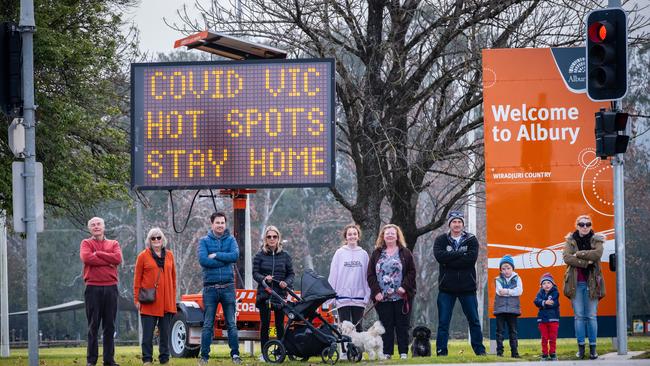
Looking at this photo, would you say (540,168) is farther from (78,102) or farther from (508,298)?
(78,102)

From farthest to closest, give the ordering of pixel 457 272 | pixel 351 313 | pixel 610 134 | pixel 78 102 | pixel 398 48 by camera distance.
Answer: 1. pixel 78 102
2. pixel 398 48
3. pixel 351 313
4. pixel 457 272
5. pixel 610 134

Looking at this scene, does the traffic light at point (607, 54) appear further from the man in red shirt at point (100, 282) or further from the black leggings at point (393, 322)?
the man in red shirt at point (100, 282)

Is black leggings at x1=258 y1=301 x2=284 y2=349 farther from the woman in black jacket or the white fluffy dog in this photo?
the white fluffy dog

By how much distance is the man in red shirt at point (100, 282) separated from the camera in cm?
1655

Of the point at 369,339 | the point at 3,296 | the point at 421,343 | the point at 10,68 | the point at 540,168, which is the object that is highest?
the point at 10,68

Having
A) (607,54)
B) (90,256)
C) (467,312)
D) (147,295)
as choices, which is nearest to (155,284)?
(147,295)

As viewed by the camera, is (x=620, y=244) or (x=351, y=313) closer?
(x=620, y=244)

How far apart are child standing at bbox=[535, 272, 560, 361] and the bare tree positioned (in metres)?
7.34

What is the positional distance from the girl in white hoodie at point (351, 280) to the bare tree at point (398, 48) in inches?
247

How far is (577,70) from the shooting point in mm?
18547

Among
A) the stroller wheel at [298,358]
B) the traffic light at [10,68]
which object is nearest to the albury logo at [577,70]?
the stroller wheel at [298,358]

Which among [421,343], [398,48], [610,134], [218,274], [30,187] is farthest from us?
[398,48]

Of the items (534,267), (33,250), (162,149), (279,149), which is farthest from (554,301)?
(33,250)

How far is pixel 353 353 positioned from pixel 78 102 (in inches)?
490
